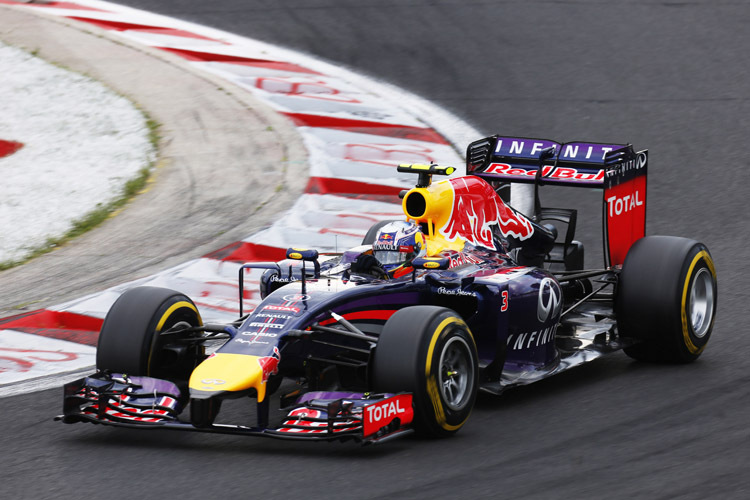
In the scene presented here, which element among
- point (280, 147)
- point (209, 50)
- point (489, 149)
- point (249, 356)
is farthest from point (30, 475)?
point (209, 50)

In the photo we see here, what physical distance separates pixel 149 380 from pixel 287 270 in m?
1.50

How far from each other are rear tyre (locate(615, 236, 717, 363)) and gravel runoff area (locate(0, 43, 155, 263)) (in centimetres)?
587

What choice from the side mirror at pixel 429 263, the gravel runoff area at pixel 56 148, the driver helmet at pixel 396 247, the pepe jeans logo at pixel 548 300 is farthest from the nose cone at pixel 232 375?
the gravel runoff area at pixel 56 148

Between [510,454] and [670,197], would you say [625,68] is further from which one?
[510,454]

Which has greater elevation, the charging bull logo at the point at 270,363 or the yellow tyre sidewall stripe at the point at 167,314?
the yellow tyre sidewall stripe at the point at 167,314

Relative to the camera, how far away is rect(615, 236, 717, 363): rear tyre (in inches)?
323

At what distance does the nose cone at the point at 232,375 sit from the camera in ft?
20.9

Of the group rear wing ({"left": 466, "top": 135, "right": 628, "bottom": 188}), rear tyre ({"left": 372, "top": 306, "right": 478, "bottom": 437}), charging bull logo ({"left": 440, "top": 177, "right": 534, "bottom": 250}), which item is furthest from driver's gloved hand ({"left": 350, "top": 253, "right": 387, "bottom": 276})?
rear wing ({"left": 466, "top": 135, "right": 628, "bottom": 188})

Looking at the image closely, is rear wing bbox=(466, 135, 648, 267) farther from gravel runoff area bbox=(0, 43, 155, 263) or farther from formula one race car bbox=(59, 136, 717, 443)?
gravel runoff area bbox=(0, 43, 155, 263)

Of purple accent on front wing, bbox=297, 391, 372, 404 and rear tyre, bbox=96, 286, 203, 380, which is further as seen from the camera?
rear tyre, bbox=96, 286, 203, 380

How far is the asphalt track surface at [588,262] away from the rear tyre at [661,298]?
0.19 meters

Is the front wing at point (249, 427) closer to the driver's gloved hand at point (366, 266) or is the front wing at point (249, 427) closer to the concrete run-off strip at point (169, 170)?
the driver's gloved hand at point (366, 266)

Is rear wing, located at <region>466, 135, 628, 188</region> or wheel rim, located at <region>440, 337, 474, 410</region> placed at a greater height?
rear wing, located at <region>466, 135, 628, 188</region>

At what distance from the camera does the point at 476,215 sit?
826 centimetres
